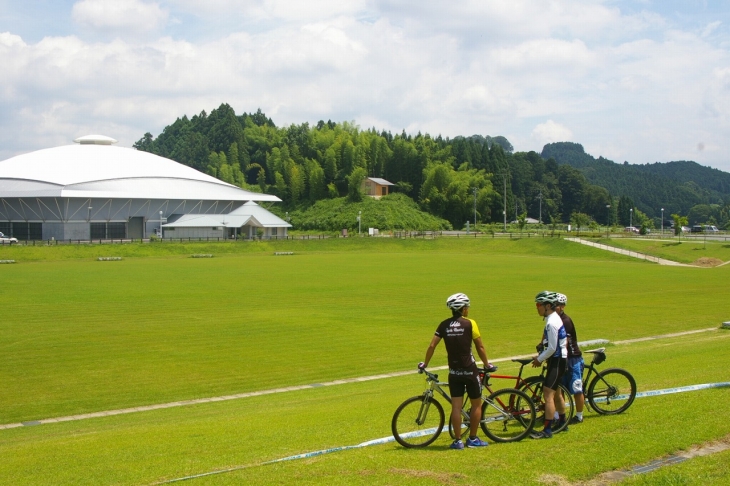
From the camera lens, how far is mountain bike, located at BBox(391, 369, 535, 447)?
7.98 m

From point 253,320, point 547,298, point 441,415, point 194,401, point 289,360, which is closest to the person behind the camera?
point 441,415

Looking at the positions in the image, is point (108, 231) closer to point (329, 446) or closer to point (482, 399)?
point (329, 446)

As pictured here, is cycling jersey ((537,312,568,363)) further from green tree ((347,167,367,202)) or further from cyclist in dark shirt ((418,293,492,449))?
green tree ((347,167,367,202))

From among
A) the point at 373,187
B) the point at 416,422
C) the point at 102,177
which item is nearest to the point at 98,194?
the point at 102,177

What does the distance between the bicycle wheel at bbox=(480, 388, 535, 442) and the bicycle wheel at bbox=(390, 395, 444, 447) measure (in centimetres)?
56

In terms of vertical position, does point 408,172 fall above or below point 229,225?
above

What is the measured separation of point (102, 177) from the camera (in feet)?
302

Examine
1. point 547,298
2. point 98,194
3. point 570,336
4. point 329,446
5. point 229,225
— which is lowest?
point 329,446

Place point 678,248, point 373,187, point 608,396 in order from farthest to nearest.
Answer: point 373,187 < point 678,248 < point 608,396

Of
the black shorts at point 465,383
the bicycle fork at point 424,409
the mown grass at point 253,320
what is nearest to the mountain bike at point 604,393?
the black shorts at point 465,383

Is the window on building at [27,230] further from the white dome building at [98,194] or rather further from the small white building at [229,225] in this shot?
the small white building at [229,225]

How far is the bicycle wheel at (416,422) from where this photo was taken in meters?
7.91

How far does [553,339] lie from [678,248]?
6238 centimetres

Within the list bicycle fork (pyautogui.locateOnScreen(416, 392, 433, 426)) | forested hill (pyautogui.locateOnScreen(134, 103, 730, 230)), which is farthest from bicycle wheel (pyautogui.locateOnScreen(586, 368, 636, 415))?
forested hill (pyautogui.locateOnScreen(134, 103, 730, 230))
